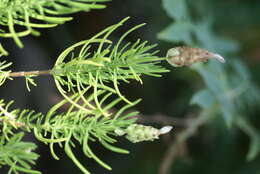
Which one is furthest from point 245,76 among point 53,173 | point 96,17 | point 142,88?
point 53,173

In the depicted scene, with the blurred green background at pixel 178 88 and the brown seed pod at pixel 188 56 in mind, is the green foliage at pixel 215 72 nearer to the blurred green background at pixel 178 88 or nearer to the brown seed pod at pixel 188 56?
the blurred green background at pixel 178 88

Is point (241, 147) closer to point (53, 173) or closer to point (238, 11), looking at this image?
point (238, 11)

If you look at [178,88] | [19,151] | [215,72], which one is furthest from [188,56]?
[178,88]

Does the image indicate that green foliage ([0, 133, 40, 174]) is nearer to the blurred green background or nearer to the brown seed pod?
the brown seed pod

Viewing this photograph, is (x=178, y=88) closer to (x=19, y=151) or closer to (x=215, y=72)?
(x=215, y=72)

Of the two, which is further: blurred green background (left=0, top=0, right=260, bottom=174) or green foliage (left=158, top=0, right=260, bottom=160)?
blurred green background (left=0, top=0, right=260, bottom=174)

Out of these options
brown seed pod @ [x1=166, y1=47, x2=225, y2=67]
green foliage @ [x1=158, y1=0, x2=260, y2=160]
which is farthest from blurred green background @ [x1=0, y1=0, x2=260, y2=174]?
brown seed pod @ [x1=166, y1=47, x2=225, y2=67]
